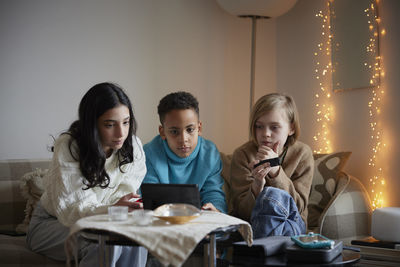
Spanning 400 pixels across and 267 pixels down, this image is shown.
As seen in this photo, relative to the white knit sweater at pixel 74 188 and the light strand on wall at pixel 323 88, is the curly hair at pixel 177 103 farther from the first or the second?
the light strand on wall at pixel 323 88

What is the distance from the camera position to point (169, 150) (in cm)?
212

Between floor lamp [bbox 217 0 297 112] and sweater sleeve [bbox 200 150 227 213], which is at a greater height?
floor lamp [bbox 217 0 297 112]

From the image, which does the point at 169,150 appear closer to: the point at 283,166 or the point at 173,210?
the point at 283,166

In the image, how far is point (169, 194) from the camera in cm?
142

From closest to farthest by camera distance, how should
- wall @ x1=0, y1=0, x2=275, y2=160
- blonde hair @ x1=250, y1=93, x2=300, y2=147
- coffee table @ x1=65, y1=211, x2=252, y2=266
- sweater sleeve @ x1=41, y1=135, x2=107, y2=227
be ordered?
coffee table @ x1=65, y1=211, x2=252, y2=266 → sweater sleeve @ x1=41, y1=135, x2=107, y2=227 → blonde hair @ x1=250, y1=93, x2=300, y2=147 → wall @ x1=0, y1=0, x2=275, y2=160

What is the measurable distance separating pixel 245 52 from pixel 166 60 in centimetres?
52

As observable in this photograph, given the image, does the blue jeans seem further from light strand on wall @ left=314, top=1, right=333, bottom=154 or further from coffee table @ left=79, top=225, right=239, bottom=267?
light strand on wall @ left=314, top=1, right=333, bottom=154

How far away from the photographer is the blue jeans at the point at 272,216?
168 centimetres

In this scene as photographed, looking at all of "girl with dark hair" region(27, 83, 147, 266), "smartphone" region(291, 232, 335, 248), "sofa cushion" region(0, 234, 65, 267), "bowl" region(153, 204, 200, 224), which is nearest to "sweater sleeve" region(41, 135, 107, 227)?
"girl with dark hair" region(27, 83, 147, 266)

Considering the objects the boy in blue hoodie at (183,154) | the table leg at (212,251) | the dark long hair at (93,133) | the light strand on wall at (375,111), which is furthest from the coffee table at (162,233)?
the light strand on wall at (375,111)

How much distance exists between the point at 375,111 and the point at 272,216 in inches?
34.4

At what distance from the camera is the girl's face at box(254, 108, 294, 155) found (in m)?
2.10

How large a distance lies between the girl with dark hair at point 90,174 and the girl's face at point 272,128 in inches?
21.6

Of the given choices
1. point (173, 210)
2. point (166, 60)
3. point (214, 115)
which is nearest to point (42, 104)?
point (166, 60)
